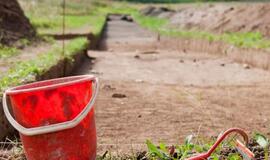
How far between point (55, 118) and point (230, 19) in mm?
16355

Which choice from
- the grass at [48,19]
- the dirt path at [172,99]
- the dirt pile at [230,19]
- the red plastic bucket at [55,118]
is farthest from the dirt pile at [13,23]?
the red plastic bucket at [55,118]

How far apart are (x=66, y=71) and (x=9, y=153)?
5614 millimetres

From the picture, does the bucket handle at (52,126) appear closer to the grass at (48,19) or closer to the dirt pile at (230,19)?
the dirt pile at (230,19)

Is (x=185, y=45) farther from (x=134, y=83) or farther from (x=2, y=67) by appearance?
(x=2, y=67)

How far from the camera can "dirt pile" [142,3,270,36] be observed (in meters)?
15.8

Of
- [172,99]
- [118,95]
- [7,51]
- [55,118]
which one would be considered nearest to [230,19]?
[7,51]

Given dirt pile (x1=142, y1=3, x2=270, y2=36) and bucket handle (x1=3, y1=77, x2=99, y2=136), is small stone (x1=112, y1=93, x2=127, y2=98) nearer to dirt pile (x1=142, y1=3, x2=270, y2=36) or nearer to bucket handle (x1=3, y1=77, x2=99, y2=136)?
bucket handle (x1=3, y1=77, x2=99, y2=136)

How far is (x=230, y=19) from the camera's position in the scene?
18.6 m

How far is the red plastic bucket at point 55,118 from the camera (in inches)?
109

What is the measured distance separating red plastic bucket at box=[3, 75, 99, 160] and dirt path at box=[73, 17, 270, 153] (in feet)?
1.83

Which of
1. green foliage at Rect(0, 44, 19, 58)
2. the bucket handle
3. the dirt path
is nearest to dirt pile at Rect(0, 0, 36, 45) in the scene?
green foliage at Rect(0, 44, 19, 58)

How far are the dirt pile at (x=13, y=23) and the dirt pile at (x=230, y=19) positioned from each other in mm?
6107

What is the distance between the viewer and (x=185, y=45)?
17.0m

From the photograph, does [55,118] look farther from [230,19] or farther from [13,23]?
[230,19]
